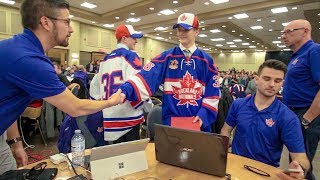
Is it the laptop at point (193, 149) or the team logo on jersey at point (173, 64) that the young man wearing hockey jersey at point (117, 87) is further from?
the laptop at point (193, 149)

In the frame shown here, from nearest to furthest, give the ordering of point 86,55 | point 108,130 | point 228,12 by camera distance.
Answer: point 108,130 < point 228,12 < point 86,55

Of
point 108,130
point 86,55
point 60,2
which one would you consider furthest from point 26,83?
point 86,55

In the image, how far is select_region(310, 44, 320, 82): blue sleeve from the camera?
2.28 meters

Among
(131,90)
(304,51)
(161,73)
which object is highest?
(304,51)

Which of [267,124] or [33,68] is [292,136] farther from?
[33,68]

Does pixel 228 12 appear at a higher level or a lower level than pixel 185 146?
higher

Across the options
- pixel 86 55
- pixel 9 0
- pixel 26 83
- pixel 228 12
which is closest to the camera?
pixel 26 83

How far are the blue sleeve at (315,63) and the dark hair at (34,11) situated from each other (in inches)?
85.8

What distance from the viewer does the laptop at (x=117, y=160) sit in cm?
119

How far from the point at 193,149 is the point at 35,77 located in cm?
82

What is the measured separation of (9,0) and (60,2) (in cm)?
1041

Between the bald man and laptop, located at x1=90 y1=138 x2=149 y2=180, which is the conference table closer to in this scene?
laptop, located at x1=90 y1=138 x2=149 y2=180

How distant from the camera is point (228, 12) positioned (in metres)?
10.8

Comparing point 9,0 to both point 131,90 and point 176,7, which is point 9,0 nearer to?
point 176,7
